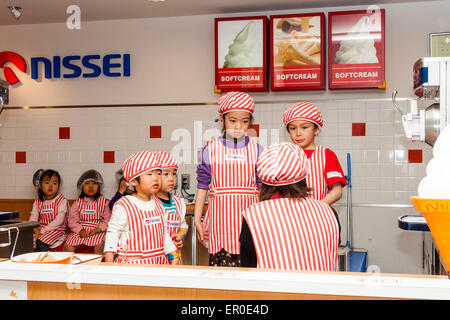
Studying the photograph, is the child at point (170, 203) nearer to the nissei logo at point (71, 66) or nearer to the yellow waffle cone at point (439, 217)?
the yellow waffle cone at point (439, 217)

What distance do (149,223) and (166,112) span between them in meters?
2.70

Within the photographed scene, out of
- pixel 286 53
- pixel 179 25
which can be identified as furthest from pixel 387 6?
pixel 179 25

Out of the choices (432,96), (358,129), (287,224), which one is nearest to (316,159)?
(432,96)

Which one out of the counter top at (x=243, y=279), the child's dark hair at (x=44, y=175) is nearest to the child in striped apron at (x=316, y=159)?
the counter top at (x=243, y=279)

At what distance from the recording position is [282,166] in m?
1.68

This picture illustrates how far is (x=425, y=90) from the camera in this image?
1858mm

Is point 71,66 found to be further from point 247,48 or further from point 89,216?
point 247,48

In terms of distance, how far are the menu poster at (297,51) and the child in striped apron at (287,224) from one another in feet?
9.74

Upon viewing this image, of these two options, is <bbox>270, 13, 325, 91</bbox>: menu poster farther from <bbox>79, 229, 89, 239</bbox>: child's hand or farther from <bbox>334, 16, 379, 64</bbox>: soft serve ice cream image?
<bbox>79, 229, 89, 239</bbox>: child's hand

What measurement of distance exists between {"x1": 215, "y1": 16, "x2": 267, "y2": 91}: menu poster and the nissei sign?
1055mm

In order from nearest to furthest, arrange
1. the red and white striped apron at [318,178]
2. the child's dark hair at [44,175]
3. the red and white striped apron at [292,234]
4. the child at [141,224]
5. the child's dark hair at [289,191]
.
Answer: the red and white striped apron at [292,234] < the child's dark hair at [289,191] < the child at [141,224] < the red and white striped apron at [318,178] < the child's dark hair at [44,175]

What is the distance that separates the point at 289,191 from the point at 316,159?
38.3 inches

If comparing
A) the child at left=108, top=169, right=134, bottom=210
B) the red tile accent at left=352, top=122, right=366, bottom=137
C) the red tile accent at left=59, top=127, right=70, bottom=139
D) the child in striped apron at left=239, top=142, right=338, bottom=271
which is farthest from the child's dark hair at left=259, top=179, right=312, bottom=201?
the red tile accent at left=59, top=127, right=70, bottom=139

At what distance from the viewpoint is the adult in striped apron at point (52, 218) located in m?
4.73
